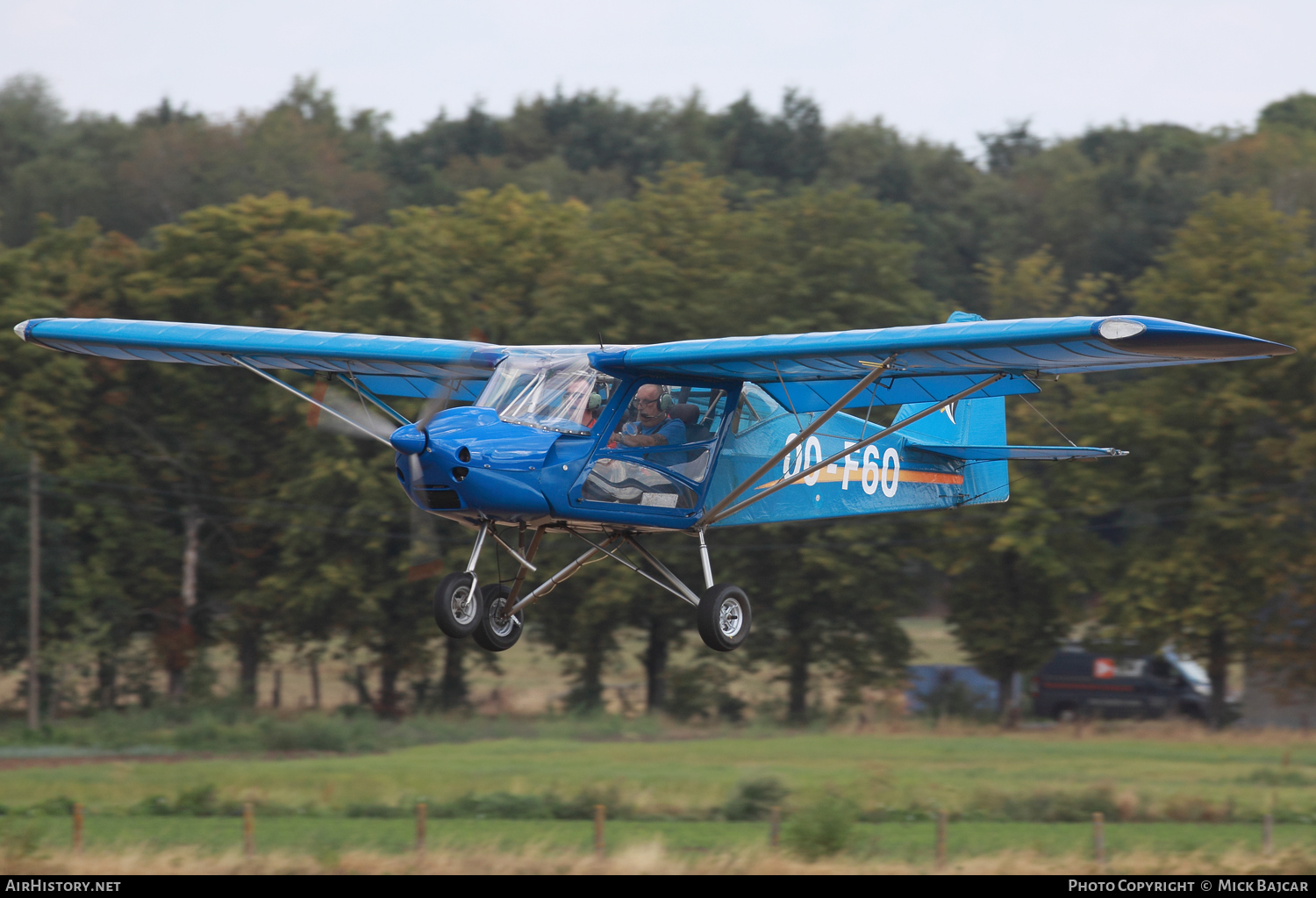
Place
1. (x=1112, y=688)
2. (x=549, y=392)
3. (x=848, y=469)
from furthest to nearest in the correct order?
(x=1112, y=688) < (x=848, y=469) < (x=549, y=392)

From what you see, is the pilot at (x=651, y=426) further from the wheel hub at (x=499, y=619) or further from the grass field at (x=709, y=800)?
the grass field at (x=709, y=800)

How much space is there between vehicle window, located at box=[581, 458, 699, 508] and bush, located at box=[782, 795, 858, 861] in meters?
14.8

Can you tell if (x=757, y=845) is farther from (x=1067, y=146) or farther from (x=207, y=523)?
(x=1067, y=146)

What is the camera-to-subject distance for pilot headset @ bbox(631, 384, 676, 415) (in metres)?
14.5

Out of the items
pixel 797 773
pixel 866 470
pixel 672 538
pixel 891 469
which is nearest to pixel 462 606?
pixel 866 470

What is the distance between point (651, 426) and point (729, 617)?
212cm

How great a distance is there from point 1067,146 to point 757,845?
69585mm

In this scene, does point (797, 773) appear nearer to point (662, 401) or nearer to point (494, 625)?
point (662, 401)

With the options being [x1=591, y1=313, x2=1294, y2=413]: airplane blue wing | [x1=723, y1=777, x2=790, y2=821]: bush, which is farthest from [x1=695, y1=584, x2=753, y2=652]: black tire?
[x1=723, y1=777, x2=790, y2=821]: bush

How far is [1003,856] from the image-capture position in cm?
2789

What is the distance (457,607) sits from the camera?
1342cm

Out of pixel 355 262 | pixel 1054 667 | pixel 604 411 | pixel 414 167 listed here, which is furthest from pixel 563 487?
pixel 414 167

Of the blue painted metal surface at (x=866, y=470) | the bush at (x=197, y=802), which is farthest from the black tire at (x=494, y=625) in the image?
the bush at (x=197, y=802)

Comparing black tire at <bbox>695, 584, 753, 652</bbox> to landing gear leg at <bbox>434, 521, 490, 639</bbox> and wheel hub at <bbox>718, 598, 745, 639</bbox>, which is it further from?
landing gear leg at <bbox>434, 521, 490, 639</bbox>
